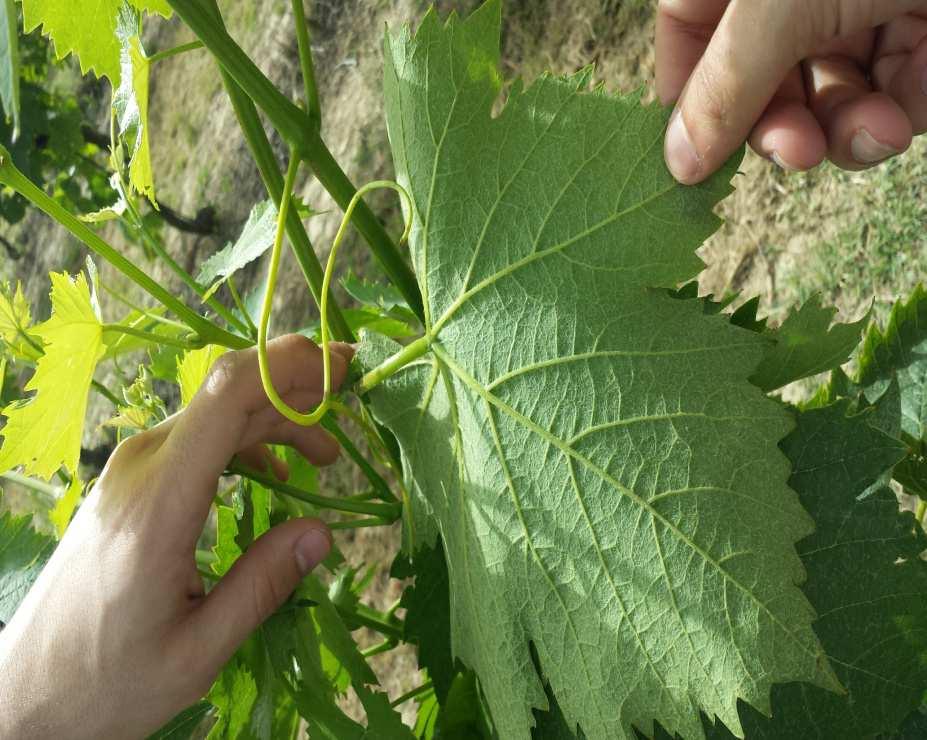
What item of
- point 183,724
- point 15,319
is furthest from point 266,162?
point 183,724

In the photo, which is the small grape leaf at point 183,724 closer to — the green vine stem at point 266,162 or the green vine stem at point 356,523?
the green vine stem at point 356,523

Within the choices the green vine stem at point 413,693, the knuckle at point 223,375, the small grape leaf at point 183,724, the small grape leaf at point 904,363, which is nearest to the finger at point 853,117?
the small grape leaf at point 904,363

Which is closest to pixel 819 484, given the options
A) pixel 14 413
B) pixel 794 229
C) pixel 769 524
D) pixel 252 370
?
pixel 769 524

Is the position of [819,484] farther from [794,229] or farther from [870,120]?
[794,229]

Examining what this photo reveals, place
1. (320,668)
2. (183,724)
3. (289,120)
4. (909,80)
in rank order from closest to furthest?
(289,120), (909,80), (320,668), (183,724)

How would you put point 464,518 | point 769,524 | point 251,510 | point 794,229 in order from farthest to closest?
1. point 794,229
2. point 251,510
3. point 464,518
4. point 769,524

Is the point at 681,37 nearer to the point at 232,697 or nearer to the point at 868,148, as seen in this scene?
the point at 868,148

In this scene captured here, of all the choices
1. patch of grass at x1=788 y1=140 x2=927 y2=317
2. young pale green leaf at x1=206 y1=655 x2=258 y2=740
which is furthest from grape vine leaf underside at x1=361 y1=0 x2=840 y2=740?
patch of grass at x1=788 y1=140 x2=927 y2=317
